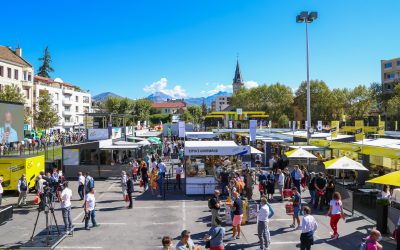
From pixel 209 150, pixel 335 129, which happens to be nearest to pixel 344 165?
pixel 209 150

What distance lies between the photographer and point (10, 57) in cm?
5741

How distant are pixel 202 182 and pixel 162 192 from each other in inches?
91.3

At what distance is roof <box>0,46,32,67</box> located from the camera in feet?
181

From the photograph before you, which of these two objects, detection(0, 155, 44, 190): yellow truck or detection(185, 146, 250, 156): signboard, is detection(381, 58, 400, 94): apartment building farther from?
detection(0, 155, 44, 190): yellow truck

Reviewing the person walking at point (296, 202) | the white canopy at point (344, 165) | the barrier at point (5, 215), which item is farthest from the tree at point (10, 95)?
the person walking at point (296, 202)

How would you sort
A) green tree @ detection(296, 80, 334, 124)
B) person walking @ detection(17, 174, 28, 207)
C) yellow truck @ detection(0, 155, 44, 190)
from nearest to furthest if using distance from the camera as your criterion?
person walking @ detection(17, 174, 28, 207), yellow truck @ detection(0, 155, 44, 190), green tree @ detection(296, 80, 334, 124)

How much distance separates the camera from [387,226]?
1270 centimetres

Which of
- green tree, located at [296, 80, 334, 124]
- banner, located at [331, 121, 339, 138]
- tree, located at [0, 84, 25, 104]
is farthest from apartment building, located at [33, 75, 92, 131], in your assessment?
banner, located at [331, 121, 339, 138]

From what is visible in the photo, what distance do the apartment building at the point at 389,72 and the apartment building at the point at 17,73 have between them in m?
79.4

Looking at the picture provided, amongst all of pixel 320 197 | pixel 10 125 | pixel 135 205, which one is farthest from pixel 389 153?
pixel 10 125

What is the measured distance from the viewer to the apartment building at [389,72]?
9288cm

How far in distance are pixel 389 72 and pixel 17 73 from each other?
3411 inches

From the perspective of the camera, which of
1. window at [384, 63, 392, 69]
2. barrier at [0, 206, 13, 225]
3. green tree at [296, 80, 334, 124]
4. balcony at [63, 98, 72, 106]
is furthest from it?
window at [384, 63, 392, 69]

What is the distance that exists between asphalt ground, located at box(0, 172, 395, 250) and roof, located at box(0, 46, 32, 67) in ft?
143
